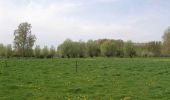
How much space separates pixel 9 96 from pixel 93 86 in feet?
23.5

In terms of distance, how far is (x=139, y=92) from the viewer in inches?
920

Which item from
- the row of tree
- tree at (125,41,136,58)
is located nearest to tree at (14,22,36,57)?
the row of tree

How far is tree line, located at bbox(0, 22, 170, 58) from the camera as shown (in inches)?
4437

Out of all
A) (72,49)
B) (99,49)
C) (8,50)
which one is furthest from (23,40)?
(99,49)

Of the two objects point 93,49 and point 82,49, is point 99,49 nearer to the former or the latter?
point 93,49

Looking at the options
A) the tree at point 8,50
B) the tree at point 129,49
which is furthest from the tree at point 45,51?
the tree at point 129,49

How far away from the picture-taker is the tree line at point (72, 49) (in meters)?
113

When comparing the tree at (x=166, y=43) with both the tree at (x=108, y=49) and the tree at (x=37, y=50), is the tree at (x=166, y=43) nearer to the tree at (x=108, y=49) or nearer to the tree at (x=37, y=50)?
the tree at (x=108, y=49)

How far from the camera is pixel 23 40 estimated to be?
112875mm

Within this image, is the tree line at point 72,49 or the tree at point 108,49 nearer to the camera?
the tree line at point 72,49

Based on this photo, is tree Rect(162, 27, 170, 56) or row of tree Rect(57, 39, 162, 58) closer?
tree Rect(162, 27, 170, 56)

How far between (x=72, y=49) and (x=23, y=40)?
81.7ft

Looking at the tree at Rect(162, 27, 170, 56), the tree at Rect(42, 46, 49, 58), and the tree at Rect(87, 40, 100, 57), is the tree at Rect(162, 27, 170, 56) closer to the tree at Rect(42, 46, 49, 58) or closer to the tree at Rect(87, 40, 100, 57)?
the tree at Rect(87, 40, 100, 57)

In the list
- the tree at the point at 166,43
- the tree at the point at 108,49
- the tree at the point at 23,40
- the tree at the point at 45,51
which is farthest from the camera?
the tree at the point at 108,49
